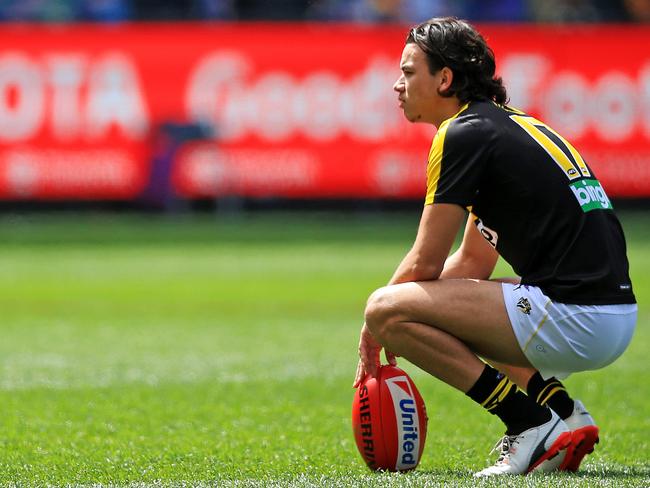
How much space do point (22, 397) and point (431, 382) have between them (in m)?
2.56

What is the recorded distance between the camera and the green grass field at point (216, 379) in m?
5.35

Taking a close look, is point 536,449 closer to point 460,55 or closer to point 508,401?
point 508,401

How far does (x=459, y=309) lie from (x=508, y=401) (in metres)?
0.43

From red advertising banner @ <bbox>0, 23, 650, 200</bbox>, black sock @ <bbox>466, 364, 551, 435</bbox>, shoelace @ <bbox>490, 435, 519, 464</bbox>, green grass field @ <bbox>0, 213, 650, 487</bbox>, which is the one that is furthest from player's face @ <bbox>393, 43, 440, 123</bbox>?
red advertising banner @ <bbox>0, 23, 650, 200</bbox>

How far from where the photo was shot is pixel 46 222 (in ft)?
65.7

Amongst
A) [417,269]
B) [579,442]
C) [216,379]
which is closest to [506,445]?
[579,442]

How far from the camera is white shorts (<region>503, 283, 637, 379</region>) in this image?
5.00m

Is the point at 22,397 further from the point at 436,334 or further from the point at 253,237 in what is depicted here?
the point at 253,237

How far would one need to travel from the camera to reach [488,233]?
5281 mm

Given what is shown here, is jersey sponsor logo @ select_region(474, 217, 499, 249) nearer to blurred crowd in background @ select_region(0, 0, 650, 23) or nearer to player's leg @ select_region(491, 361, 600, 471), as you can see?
player's leg @ select_region(491, 361, 600, 471)

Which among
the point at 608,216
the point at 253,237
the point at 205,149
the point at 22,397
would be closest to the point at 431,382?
the point at 22,397

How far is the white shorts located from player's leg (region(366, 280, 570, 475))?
0.06 m

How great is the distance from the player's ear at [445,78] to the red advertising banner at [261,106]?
14319 millimetres

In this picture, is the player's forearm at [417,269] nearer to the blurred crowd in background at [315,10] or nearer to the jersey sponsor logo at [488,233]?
the jersey sponsor logo at [488,233]
